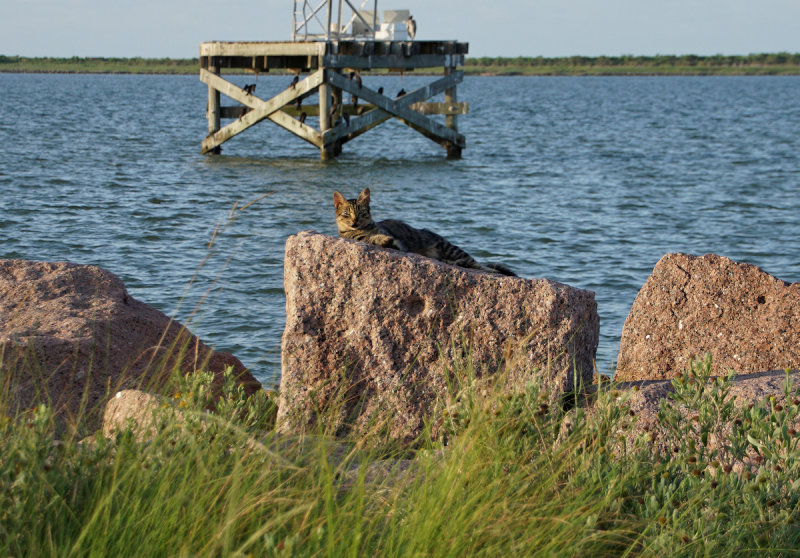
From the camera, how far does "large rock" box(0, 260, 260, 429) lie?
4793 millimetres

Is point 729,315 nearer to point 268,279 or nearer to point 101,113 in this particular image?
point 268,279

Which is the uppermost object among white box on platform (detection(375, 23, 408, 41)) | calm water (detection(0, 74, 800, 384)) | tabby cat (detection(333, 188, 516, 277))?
white box on platform (detection(375, 23, 408, 41))

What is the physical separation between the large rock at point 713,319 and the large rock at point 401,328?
1.35m

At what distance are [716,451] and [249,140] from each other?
97.2ft

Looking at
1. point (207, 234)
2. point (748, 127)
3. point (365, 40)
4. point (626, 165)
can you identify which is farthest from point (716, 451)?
point (748, 127)

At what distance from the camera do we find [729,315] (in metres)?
5.91

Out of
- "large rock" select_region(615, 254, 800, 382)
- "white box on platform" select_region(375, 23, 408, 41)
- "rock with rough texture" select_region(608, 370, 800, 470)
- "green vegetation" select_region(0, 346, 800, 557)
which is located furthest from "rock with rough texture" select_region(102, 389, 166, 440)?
"white box on platform" select_region(375, 23, 408, 41)

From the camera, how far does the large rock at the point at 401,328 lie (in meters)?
4.66

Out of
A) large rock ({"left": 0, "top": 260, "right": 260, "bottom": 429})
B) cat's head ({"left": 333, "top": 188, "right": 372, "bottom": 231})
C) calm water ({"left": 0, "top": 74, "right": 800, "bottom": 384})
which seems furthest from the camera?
calm water ({"left": 0, "top": 74, "right": 800, "bottom": 384})

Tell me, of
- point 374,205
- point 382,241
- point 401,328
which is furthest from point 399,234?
point 374,205

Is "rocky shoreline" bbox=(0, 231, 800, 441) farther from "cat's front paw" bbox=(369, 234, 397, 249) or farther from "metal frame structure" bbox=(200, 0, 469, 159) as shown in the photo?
"metal frame structure" bbox=(200, 0, 469, 159)

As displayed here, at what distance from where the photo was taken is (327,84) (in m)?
20.6

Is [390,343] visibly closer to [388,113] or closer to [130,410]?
[130,410]

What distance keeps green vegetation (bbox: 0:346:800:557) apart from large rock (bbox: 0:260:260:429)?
1311 mm
